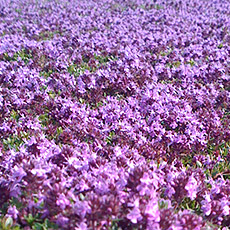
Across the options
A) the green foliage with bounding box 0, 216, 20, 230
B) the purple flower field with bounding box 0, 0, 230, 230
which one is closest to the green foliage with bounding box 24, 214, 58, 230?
the purple flower field with bounding box 0, 0, 230, 230

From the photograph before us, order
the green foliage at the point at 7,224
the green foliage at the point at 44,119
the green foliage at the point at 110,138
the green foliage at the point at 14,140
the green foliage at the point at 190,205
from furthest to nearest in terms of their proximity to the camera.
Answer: the green foliage at the point at 44,119
the green foliage at the point at 110,138
the green foliage at the point at 14,140
the green foliage at the point at 190,205
the green foliage at the point at 7,224

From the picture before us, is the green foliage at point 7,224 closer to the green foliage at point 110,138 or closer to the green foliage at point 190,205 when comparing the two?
the green foliage at point 190,205

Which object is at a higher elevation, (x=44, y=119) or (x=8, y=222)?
(x=44, y=119)

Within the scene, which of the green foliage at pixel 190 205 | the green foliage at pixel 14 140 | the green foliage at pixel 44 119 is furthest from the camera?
the green foliage at pixel 44 119

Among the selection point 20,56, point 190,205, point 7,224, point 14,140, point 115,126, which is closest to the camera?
point 7,224

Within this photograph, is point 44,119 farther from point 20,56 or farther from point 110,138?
point 20,56

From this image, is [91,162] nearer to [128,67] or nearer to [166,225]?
[166,225]

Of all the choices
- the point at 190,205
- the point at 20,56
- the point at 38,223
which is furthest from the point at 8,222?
the point at 20,56


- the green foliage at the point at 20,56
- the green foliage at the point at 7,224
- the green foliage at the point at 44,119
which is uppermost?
the green foliage at the point at 20,56

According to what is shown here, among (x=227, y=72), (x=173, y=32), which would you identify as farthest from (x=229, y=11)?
(x=227, y=72)

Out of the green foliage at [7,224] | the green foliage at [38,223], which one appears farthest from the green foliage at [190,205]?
the green foliage at [7,224]
